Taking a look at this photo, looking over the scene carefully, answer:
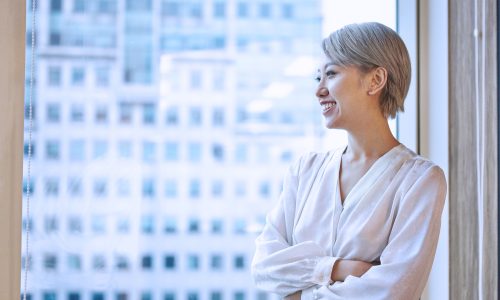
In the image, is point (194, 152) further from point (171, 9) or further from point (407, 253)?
point (407, 253)

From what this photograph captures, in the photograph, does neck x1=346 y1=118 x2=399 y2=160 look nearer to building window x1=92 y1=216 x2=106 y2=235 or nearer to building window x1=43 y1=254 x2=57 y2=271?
building window x1=92 y1=216 x2=106 y2=235

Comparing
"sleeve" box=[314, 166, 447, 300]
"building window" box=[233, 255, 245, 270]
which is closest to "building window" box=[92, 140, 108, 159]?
"building window" box=[233, 255, 245, 270]

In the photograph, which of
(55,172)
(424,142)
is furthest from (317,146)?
(55,172)

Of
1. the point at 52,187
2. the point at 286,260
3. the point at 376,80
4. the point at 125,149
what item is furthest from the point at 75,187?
the point at 376,80

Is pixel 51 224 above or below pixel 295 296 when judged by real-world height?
above

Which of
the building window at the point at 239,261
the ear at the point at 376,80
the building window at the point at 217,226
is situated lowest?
the building window at the point at 239,261

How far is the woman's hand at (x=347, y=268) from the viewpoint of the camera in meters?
1.73

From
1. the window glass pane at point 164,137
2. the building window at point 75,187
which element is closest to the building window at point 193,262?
the window glass pane at point 164,137

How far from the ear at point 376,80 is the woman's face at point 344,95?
0.05ft

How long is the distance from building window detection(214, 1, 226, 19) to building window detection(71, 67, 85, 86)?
0.39m

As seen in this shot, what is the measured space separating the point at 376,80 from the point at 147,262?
77 centimetres

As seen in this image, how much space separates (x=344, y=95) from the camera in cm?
183

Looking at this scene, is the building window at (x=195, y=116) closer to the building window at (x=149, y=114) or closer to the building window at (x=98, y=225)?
the building window at (x=149, y=114)

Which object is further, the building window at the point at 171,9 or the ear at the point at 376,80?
the building window at the point at 171,9
